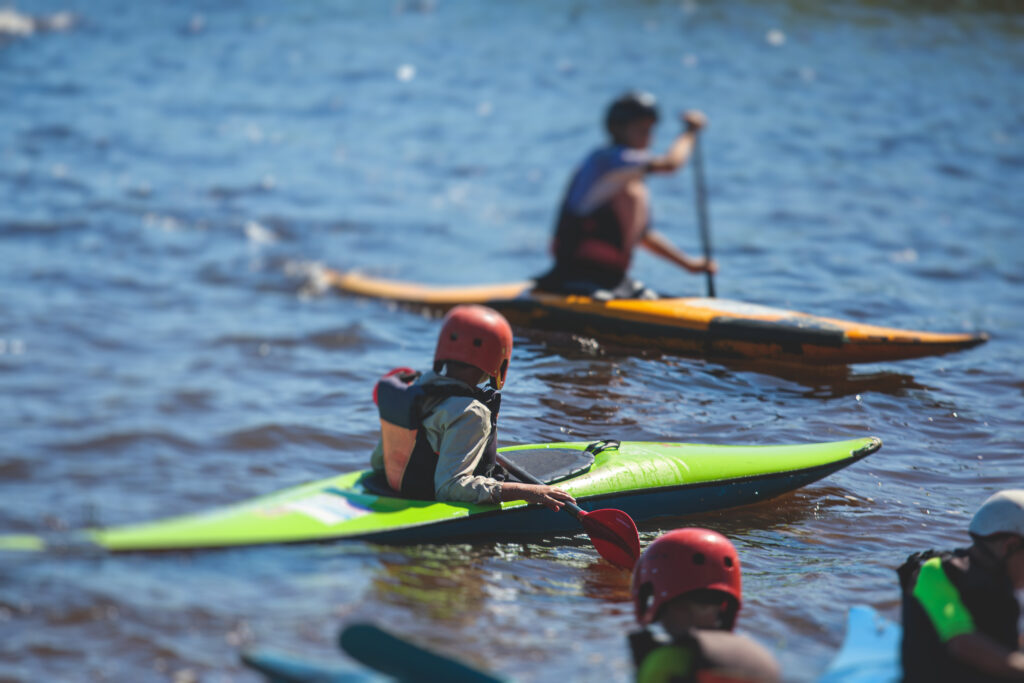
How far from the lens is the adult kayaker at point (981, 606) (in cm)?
276

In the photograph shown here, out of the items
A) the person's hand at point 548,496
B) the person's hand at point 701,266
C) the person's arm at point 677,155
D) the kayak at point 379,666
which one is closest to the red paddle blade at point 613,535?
the person's hand at point 548,496

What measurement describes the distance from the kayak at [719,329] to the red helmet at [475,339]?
344 centimetres

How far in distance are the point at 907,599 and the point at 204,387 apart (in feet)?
14.8

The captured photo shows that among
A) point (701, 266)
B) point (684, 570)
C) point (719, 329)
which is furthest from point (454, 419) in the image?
point (701, 266)

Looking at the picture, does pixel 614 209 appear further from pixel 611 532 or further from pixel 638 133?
pixel 611 532

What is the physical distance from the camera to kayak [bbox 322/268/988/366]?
265 inches

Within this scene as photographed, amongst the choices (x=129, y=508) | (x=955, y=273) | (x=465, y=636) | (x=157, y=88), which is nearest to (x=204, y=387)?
(x=129, y=508)

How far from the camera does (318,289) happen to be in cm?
899

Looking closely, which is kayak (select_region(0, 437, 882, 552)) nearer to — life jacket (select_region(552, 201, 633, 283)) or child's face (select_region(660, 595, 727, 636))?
child's face (select_region(660, 595, 727, 636))

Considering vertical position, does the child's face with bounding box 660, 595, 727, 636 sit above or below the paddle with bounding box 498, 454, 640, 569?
above

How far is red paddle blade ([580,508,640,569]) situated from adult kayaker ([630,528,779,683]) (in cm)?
133

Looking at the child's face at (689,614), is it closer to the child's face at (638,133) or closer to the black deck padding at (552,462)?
the black deck padding at (552,462)

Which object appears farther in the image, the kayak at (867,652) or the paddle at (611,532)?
the paddle at (611,532)

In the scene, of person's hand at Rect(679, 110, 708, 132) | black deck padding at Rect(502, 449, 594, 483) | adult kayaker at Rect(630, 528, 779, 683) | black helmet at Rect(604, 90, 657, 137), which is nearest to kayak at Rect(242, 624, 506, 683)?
adult kayaker at Rect(630, 528, 779, 683)
